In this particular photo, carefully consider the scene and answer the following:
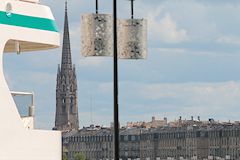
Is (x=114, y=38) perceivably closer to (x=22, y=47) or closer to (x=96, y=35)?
(x=96, y=35)

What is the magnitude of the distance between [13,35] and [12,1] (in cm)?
33

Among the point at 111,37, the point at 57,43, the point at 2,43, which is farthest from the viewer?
the point at 111,37

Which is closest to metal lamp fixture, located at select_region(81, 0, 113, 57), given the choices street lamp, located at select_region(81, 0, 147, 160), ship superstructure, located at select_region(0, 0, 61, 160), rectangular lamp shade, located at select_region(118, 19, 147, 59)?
street lamp, located at select_region(81, 0, 147, 160)

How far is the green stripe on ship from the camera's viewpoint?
11.4m

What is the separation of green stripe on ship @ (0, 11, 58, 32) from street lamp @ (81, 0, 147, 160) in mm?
735

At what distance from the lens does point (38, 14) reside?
39.1ft

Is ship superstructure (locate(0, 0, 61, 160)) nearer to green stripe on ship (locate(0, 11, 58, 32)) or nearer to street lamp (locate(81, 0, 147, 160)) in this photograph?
green stripe on ship (locate(0, 11, 58, 32))

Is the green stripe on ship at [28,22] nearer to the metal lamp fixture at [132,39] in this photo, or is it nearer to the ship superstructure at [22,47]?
the ship superstructure at [22,47]

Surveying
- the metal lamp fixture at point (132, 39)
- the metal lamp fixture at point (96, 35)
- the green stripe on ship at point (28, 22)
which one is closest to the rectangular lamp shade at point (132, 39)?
Answer: the metal lamp fixture at point (132, 39)

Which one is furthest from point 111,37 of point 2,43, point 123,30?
point 2,43

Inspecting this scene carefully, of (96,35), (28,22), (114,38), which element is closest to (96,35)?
(96,35)

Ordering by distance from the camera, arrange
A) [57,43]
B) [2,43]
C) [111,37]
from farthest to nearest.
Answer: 1. [111,37]
2. [57,43]
3. [2,43]

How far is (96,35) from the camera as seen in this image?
12.8 meters

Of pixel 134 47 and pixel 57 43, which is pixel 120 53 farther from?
pixel 57 43
